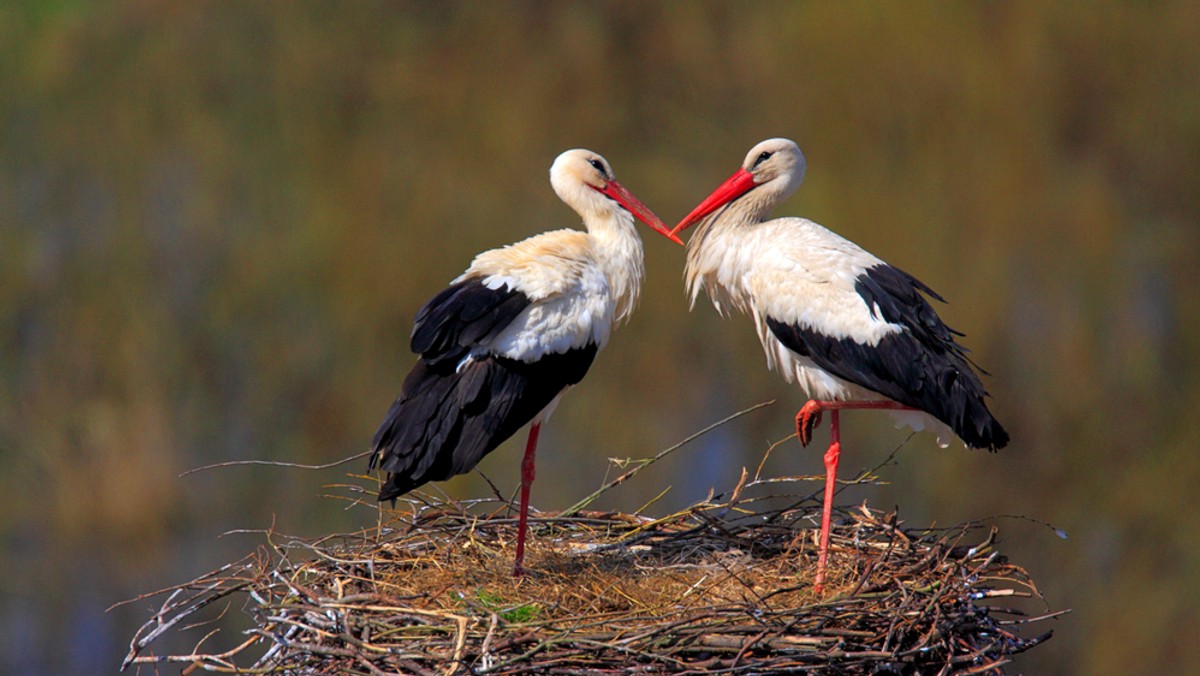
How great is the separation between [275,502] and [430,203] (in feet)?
6.23

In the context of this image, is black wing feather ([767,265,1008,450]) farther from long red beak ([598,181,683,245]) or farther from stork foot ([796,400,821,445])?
long red beak ([598,181,683,245])

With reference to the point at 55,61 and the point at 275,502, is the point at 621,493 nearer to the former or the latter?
the point at 275,502

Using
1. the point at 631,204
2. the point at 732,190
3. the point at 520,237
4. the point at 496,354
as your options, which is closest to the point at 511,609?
the point at 496,354

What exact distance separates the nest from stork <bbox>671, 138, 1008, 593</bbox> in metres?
0.23

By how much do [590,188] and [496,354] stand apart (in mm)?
671

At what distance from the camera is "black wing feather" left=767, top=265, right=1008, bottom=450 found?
10.8 ft

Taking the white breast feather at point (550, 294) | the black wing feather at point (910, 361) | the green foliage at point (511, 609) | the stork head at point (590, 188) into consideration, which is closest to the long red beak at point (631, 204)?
the stork head at point (590, 188)

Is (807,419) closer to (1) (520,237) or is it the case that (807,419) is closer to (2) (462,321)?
(2) (462,321)

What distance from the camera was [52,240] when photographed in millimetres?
7879

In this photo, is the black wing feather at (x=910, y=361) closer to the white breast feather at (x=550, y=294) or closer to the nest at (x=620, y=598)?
the nest at (x=620, y=598)

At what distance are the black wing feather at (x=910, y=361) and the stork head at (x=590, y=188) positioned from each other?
1.90 feet

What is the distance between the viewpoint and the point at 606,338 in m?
3.51

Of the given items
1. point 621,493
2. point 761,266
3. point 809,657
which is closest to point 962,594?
point 809,657

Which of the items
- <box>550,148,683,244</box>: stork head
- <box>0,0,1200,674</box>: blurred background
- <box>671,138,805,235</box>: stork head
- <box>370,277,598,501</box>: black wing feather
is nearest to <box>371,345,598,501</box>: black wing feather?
<box>370,277,598,501</box>: black wing feather
